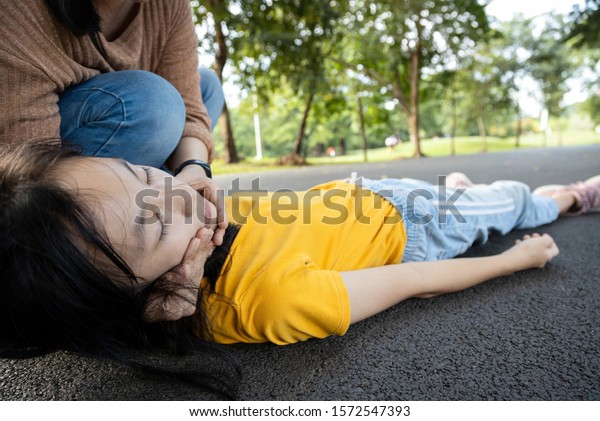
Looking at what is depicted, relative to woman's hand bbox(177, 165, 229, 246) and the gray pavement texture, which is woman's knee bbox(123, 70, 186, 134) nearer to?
woman's hand bbox(177, 165, 229, 246)

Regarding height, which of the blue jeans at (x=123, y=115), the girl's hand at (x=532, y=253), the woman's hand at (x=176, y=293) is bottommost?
the girl's hand at (x=532, y=253)

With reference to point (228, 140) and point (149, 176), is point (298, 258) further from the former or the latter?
point (228, 140)

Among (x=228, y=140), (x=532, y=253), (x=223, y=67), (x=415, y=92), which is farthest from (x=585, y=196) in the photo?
(x=415, y=92)

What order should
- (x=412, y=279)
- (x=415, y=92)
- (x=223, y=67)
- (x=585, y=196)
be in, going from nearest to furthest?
(x=412, y=279) → (x=585, y=196) → (x=223, y=67) → (x=415, y=92)

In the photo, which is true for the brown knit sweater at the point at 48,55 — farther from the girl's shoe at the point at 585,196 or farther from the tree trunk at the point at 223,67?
the tree trunk at the point at 223,67

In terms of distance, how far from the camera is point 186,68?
4.30 feet

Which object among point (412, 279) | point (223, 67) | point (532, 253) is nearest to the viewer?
point (412, 279)

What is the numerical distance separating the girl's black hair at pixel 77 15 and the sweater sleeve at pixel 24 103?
13 cm

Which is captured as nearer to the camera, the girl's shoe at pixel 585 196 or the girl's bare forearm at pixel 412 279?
the girl's bare forearm at pixel 412 279

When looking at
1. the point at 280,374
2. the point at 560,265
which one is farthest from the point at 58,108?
the point at 560,265

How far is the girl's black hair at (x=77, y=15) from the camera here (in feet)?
2.84

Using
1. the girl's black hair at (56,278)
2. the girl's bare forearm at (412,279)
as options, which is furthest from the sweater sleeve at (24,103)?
the girl's bare forearm at (412,279)

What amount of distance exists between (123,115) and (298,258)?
27.5 inches

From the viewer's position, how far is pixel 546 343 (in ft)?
2.26
